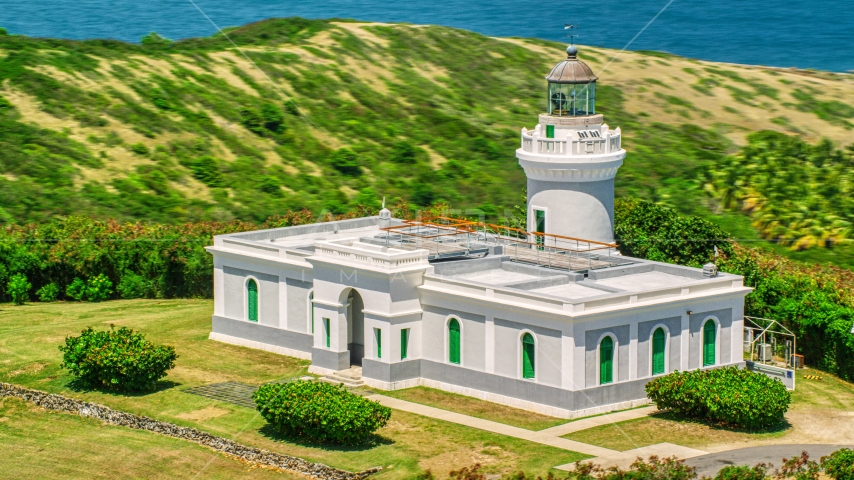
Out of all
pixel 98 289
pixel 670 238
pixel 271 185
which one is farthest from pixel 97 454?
pixel 271 185

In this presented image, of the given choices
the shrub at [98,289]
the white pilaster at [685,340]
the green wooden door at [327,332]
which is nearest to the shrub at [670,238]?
the white pilaster at [685,340]

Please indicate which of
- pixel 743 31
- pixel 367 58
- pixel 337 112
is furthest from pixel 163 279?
pixel 743 31

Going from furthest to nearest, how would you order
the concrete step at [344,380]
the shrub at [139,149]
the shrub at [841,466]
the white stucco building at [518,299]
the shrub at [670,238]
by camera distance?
the shrub at [139,149], the shrub at [670,238], the concrete step at [344,380], the white stucco building at [518,299], the shrub at [841,466]

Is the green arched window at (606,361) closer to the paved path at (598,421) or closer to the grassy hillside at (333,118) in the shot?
the paved path at (598,421)

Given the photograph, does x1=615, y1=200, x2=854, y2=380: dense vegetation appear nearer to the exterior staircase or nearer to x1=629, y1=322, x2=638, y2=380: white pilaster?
x1=629, y1=322, x2=638, y2=380: white pilaster

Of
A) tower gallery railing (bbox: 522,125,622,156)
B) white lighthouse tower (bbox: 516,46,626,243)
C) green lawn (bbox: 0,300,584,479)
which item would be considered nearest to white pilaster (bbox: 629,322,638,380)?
green lawn (bbox: 0,300,584,479)

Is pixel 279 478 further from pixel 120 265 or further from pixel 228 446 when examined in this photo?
pixel 120 265
